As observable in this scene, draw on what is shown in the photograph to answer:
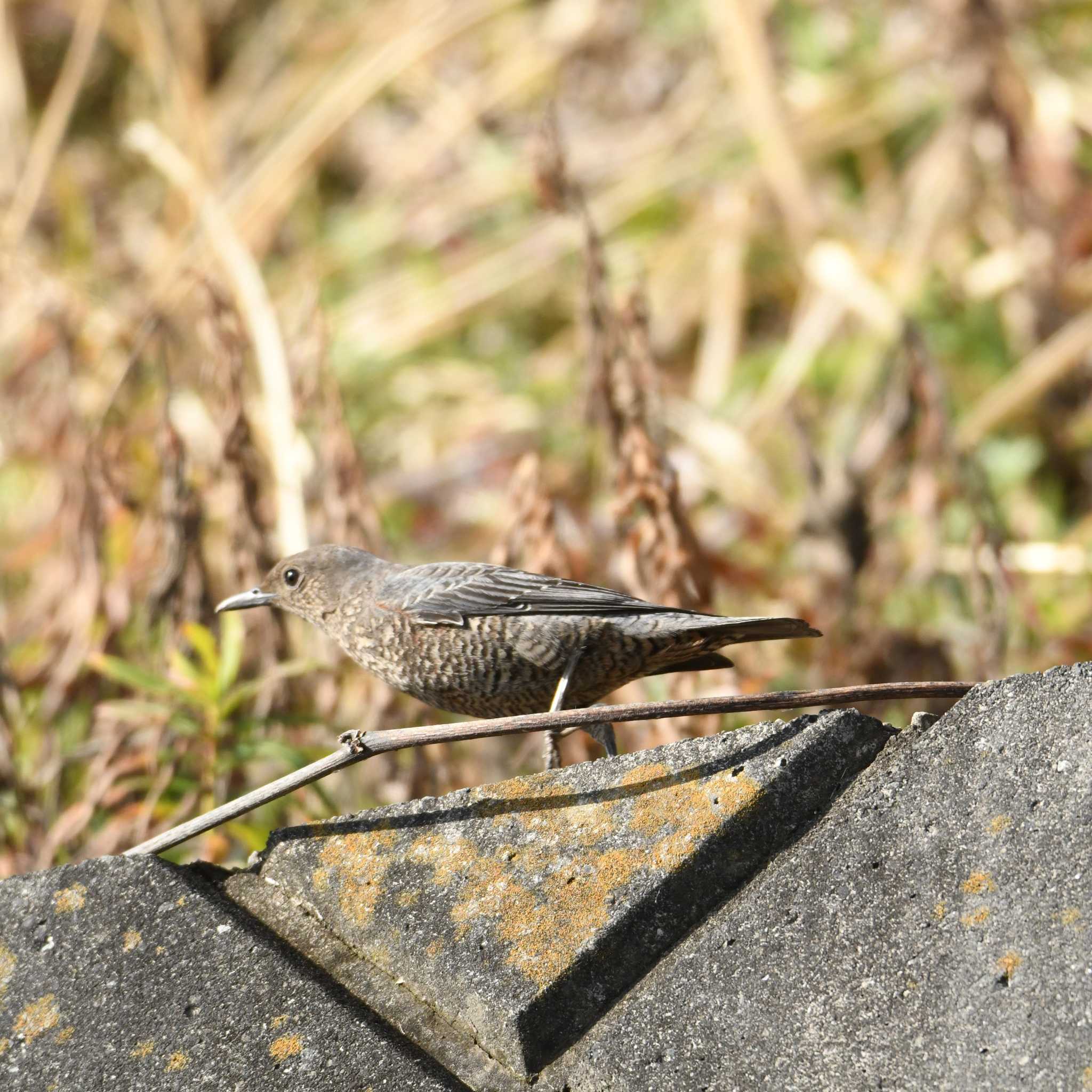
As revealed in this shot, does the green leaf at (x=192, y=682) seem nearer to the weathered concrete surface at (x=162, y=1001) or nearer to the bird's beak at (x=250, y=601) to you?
the bird's beak at (x=250, y=601)

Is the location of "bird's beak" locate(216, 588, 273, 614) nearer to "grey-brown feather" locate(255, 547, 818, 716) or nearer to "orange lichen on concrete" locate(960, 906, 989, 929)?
"grey-brown feather" locate(255, 547, 818, 716)

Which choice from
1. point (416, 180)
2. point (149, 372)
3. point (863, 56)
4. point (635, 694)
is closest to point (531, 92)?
point (416, 180)

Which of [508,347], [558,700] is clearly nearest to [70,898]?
[558,700]

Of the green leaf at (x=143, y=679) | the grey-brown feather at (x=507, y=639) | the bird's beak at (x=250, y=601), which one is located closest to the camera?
the grey-brown feather at (x=507, y=639)

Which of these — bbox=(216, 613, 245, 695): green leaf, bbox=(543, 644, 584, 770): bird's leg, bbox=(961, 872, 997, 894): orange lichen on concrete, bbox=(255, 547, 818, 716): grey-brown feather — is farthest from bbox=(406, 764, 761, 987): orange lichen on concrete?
bbox=(216, 613, 245, 695): green leaf

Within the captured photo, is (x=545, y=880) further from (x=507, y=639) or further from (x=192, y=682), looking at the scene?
(x=192, y=682)

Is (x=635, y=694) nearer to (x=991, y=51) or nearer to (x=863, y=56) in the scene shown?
(x=991, y=51)

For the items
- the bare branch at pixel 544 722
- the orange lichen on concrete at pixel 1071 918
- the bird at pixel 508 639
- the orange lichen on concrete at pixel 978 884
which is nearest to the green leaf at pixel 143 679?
the bird at pixel 508 639
